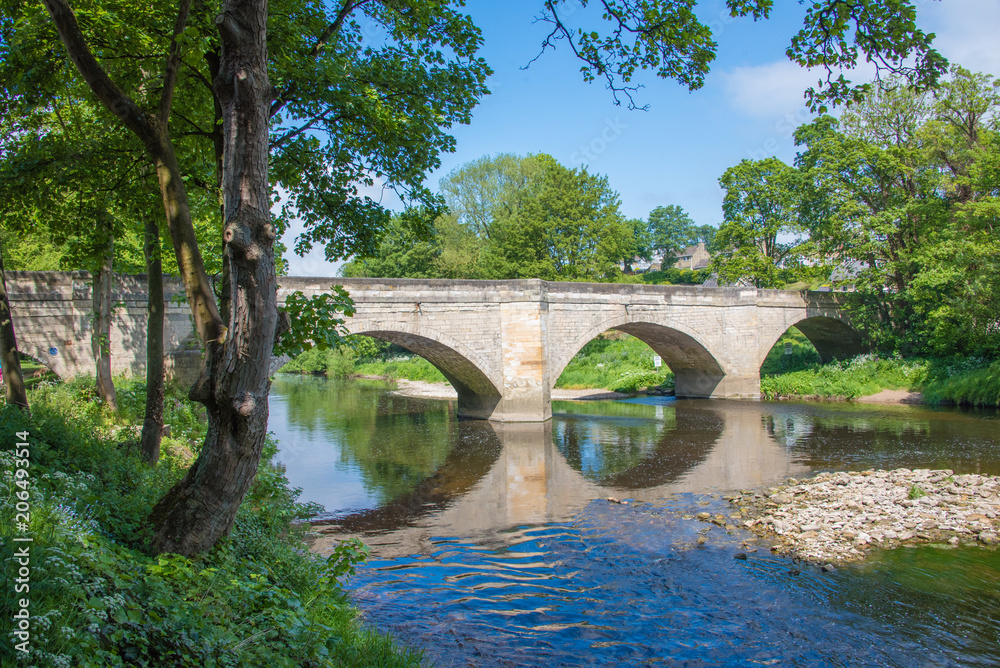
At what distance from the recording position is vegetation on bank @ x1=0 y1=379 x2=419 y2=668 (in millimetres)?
2764

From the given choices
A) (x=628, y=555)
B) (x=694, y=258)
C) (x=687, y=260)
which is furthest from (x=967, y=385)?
(x=687, y=260)

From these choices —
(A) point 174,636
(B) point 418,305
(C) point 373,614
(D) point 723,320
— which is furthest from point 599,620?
(D) point 723,320

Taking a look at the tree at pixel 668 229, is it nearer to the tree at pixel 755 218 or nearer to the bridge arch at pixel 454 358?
the tree at pixel 755 218

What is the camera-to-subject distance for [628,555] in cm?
806

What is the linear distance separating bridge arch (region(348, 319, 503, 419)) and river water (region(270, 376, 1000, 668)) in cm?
188

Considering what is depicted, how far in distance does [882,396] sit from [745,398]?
4610mm

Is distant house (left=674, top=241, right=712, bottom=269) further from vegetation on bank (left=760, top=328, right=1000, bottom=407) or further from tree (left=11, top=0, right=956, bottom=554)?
tree (left=11, top=0, right=956, bottom=554)

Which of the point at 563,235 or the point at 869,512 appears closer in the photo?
the point at 869,512

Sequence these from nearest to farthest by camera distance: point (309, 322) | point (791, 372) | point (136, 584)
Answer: point (136, 584) < point (309, 322) < point (791, 372)

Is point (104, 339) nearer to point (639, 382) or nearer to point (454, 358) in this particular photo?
point (454, 358)

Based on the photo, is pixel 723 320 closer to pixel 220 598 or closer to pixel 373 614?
pixel 373 614

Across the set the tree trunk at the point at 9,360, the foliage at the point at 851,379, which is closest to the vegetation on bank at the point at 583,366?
the foliage at the point at 851,379

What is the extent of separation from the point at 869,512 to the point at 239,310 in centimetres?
927

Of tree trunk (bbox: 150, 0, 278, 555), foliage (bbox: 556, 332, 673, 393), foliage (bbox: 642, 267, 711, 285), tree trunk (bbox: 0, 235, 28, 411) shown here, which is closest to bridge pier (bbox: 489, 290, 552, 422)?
foliage (bbox: 556, 332, 673, 393)
